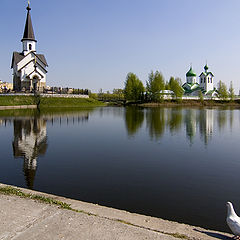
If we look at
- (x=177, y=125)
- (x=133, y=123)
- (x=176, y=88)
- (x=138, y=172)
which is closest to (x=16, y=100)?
(x=133, y=123)

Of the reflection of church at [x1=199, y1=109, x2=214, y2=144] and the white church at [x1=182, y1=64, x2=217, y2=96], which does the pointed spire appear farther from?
the white church at [x1=182, y1=64, x2=217, y2=96]

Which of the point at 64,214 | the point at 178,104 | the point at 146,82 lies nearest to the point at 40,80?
the point at 146,82

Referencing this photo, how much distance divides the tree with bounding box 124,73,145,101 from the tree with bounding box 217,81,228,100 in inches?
1451

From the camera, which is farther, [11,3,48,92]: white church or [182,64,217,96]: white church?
[182,64,217,96]: white church

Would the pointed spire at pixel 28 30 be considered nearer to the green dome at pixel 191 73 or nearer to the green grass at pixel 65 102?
the green grass at pixel 65 102

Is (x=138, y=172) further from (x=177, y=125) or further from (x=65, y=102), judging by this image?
(x=65, y=102)

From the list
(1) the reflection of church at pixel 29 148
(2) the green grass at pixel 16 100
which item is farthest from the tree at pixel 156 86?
(1) the reflection of church at pixel 29 148

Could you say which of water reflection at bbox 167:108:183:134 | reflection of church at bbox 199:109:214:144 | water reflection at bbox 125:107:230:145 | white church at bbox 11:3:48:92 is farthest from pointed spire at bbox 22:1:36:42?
reflection of church at bbox 199:109:214:144

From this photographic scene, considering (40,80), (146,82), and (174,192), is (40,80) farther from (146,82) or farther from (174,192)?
(174,192)

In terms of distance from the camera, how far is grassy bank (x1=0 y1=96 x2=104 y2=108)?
4439 centimetres

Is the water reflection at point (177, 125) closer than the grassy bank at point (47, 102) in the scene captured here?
Yes

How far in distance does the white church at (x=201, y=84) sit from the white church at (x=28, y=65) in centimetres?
6614

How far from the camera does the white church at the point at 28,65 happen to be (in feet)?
184

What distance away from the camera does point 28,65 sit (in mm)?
56500
